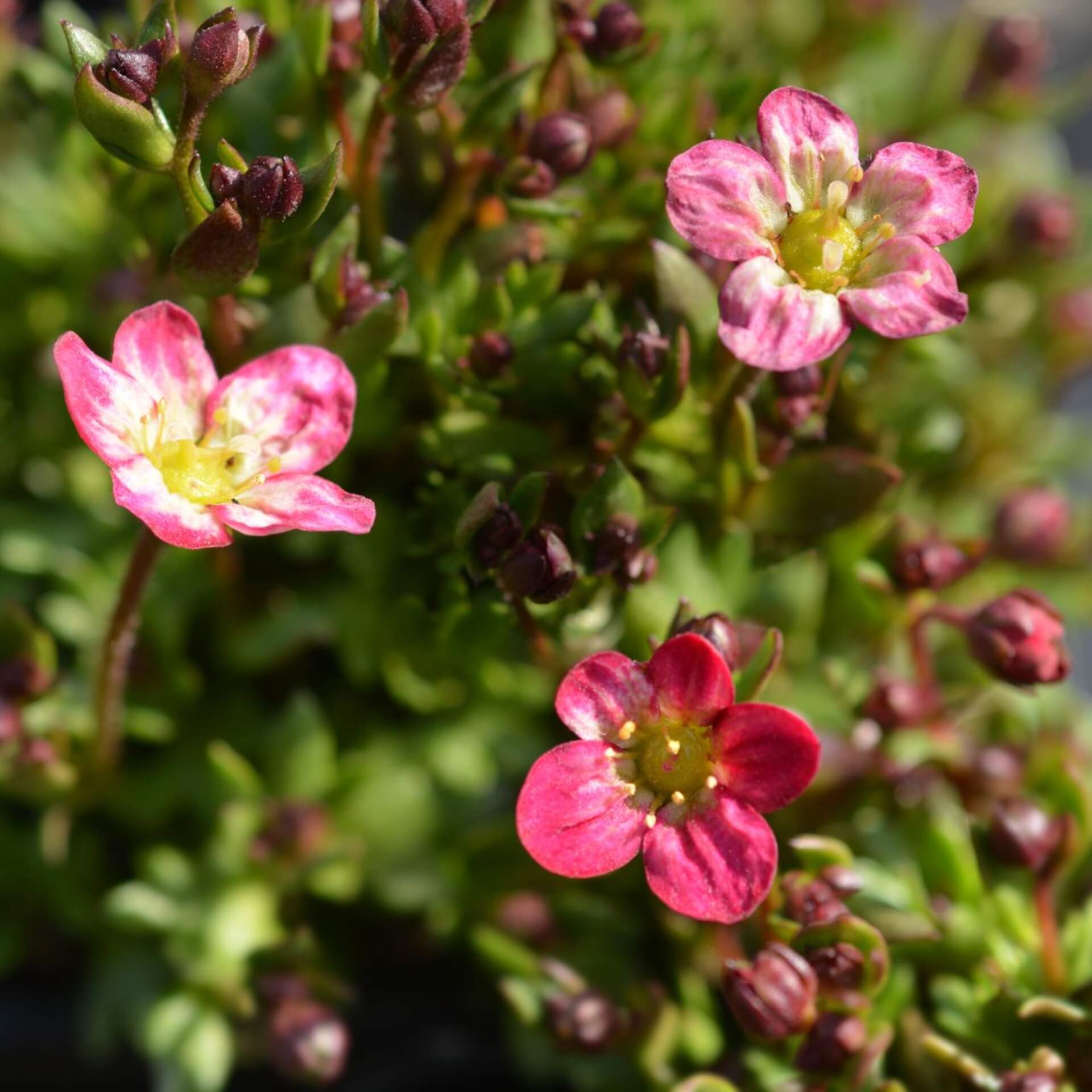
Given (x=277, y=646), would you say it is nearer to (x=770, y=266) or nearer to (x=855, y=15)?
(x=770, y=266)

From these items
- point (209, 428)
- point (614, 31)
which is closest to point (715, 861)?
point (209, 428)

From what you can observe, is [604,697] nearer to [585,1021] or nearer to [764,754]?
Answer: [764,754]

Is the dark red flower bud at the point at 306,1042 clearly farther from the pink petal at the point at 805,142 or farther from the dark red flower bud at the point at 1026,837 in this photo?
the pink petal at the point at 805,142

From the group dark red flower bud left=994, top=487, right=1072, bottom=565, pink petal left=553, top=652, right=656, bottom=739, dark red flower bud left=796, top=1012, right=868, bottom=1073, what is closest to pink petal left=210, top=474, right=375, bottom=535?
pink petal left=553, top=652, right=656, bottom=739

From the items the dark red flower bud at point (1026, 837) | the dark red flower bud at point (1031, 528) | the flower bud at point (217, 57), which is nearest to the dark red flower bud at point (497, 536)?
the flower bud at point (217, 57)

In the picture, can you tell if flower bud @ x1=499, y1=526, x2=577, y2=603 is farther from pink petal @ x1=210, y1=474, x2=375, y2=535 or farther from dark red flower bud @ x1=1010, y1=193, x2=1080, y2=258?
dark red flower bud @ x1=1010, y1=193, x2=1080, y2=258

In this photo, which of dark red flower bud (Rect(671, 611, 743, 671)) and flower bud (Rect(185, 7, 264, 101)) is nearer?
flower bud (Rect(185, 7, 264, 101))

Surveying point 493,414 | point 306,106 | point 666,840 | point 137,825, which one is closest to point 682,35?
point 306,106
